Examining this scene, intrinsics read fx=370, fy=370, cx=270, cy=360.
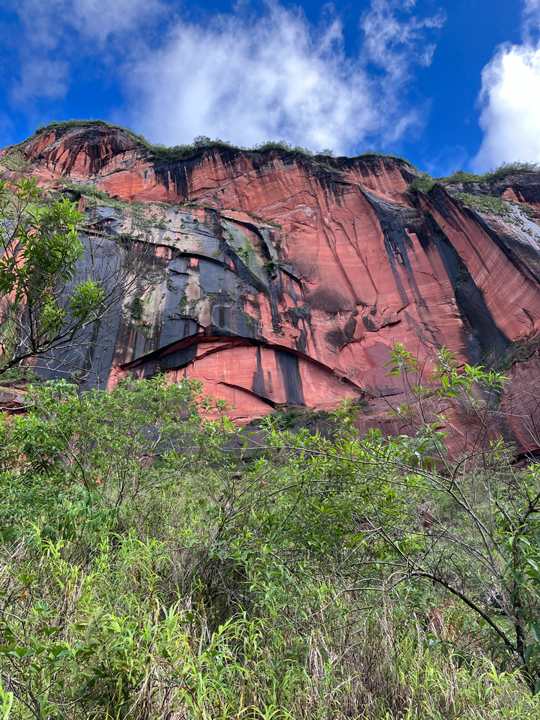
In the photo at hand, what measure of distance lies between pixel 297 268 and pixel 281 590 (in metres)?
22.3

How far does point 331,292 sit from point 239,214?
8935mm

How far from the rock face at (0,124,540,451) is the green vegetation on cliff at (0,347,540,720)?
1349cm

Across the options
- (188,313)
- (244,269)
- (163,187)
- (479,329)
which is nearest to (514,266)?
(479,329)

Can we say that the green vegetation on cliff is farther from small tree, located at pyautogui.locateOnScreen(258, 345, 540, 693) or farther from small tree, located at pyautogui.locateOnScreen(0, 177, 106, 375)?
small tree, located at pyautogui.locateOnScreen(0, 177, 106, 375)

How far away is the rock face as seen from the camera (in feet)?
63.2

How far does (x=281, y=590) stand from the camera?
3.12 metres

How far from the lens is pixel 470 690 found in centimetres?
231

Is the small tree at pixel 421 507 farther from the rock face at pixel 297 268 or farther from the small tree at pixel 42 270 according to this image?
the rock face at pixel 297 268

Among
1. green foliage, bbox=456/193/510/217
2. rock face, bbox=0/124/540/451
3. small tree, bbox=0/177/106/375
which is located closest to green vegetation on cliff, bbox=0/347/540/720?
small tree, bbox=0/177/106/375

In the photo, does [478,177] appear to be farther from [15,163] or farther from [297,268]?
[15,163]

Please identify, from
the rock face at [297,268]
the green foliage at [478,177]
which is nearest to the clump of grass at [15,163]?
the rock face at [297,268]

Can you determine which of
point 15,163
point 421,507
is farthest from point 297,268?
point 15,163

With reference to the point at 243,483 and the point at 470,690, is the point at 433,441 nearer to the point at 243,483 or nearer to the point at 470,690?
the point at 470,690

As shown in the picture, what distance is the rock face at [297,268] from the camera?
19.3 m
